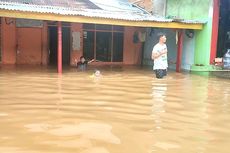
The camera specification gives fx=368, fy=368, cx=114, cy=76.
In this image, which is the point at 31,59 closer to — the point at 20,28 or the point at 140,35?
the point at 20,28

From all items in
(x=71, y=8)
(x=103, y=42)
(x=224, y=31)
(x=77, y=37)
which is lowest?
(x=103, y=42)

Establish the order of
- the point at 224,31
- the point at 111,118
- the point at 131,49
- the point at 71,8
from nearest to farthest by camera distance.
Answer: the point at 111,118
the point at 71,8
the point at 224,31
the point at 131,49

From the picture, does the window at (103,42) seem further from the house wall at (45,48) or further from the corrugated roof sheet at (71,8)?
the corrugated roof sheet at (71,8)

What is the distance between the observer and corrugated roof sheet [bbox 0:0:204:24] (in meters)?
13.3

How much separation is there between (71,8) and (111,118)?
10234mm

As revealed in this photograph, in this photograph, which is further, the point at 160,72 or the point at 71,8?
the point at 71,8

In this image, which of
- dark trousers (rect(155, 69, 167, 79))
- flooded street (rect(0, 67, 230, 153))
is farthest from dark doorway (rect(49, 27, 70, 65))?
flooded street (rect(0, 67, 230, 153))

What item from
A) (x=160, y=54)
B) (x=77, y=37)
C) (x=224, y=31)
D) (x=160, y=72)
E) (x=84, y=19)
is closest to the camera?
(x=160, y=54)

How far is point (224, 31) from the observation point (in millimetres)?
17484

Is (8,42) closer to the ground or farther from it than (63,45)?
farther from it

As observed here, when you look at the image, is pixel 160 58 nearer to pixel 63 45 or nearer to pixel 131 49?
pixel 63 45

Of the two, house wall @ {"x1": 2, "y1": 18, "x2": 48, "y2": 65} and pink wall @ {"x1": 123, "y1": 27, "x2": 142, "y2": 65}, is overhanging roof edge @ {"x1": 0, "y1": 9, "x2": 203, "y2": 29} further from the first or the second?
house wall @ {"x1": 2, "y1": 18, "x2": 48, "y2": 65}

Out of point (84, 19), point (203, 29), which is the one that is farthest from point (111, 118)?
point (203, 29)

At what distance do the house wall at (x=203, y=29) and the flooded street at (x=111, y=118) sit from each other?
17.8ft
